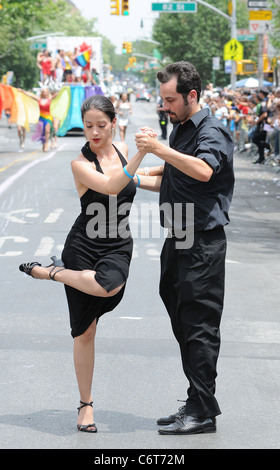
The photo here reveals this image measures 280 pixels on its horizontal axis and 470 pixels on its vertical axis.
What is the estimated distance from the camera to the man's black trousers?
16.5ft

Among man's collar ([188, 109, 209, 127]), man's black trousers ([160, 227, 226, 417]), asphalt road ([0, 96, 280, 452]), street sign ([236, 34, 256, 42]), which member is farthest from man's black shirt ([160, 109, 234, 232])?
street sign ([236, 34, 256, 42])

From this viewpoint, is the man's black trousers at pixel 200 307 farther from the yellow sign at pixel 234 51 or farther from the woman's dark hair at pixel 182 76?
the yellow sign at pixel 234 51

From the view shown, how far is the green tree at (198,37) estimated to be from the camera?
71.6m

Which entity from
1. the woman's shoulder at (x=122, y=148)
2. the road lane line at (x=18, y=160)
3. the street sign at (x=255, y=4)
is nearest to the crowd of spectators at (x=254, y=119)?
the street sign at (x=255, y=4)

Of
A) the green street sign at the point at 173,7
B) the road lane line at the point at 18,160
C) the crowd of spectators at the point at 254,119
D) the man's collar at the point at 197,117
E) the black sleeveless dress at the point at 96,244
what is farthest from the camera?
the green street sign at the point at 173,7

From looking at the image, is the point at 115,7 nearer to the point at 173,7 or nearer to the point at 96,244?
the point at 173,7

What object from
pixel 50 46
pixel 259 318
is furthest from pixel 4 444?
pixel 50 46

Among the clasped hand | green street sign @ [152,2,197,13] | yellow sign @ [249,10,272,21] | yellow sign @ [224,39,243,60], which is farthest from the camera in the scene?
green street sign @ [152,2,197,13]

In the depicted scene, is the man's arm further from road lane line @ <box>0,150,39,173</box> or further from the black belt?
road lane line @ <box>0,150,39,173</box>

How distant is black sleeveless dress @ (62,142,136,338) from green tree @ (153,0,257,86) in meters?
66.9

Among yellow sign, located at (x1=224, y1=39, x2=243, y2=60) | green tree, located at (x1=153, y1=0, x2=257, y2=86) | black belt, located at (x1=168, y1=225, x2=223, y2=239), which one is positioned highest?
green tree, located at (x1=153, y1=0, x2=257, y2=86)

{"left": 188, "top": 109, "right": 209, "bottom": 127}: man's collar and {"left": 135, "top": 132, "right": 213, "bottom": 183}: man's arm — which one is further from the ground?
{"left": 188, "top": 109, "right": 209, "bottom": 127}: man's collar

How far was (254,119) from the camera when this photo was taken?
88.3ft
